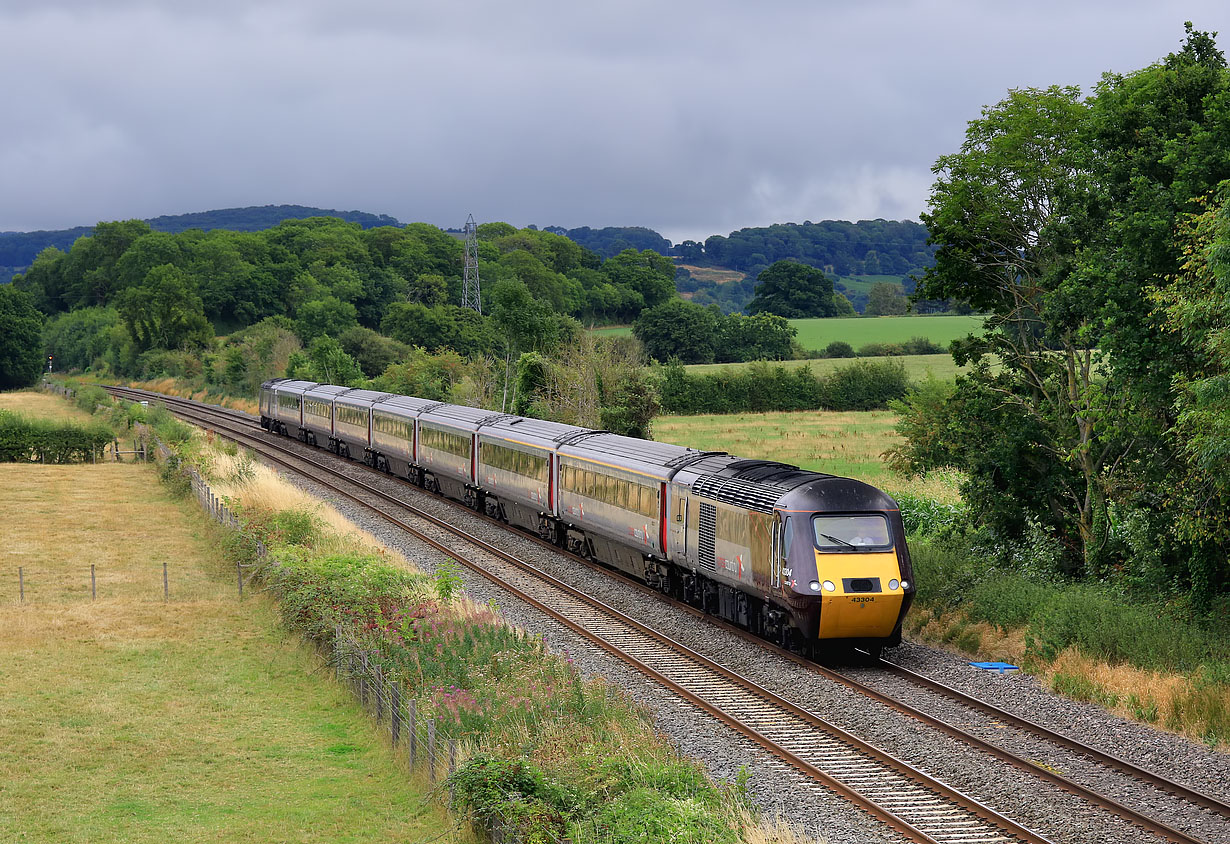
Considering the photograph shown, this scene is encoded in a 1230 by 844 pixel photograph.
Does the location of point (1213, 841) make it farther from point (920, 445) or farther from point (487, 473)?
point (920, 445)

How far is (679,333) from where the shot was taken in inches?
4341

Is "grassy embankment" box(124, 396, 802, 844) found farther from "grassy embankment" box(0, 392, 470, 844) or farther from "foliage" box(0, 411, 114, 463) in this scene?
"foliage" box(0, 411, 114, 463)

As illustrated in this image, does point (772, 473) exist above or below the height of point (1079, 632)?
above

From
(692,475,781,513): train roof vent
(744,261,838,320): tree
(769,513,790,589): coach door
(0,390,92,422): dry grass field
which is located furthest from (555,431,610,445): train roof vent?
(744,261,838,320): tree

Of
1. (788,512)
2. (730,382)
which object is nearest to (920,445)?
(788,512)

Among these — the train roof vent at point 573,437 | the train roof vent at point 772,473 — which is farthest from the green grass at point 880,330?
the train roof vent at point 772,473

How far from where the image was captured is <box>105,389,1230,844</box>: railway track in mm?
12914

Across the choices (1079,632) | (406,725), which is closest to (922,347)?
(1079,632)

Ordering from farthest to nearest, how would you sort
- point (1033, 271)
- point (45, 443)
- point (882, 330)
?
point (882, 330), point (45, 443), point (1033, 271)

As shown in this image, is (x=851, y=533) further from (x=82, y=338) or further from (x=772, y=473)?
(x=82, y=338)

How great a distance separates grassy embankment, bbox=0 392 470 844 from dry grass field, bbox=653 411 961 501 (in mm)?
22522

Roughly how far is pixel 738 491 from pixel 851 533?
271cm

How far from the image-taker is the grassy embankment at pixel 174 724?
14.0 metres

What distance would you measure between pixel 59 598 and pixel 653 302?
129483mm
